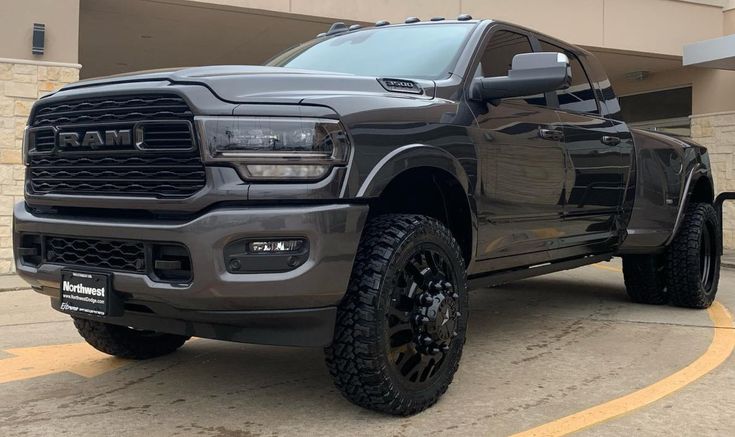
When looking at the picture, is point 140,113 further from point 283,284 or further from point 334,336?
point 334,336

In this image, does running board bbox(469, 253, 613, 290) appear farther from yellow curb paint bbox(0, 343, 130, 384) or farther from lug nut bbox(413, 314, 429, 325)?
yellow curb paint bbox(0, 343, 130, 384)

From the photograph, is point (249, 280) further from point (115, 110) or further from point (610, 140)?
point (610, 140)

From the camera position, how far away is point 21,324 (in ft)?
18.5

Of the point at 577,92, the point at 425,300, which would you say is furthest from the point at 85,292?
the point at 577,92

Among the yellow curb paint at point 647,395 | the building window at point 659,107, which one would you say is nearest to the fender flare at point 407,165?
the yellow curb paint at point 647,395

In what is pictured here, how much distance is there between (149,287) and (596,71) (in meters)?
4.15

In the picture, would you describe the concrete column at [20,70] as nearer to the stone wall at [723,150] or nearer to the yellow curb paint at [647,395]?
the yellow curb paint at [647,395]

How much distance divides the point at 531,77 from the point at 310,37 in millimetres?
8206

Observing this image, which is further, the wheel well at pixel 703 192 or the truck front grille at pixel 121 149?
the wheel well at pixel 703 192

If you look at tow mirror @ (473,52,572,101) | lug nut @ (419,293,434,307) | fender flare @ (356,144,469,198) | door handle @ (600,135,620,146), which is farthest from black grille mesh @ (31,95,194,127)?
door handle @ (600,135,620,146)

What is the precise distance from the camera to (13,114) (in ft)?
28.1

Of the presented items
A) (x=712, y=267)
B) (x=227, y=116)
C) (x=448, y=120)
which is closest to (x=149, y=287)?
(x=227, y=116)

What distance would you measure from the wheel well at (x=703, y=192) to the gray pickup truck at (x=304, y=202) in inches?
114

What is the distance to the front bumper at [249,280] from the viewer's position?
2.63 meters
